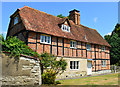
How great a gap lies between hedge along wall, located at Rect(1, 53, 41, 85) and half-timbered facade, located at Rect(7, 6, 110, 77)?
174 inches

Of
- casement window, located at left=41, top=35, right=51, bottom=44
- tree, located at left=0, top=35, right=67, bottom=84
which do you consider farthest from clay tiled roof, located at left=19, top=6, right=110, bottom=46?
tree, located at left=0, top=35, right=67, bottom=84

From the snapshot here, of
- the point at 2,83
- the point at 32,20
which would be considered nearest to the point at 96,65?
the point at 32,20

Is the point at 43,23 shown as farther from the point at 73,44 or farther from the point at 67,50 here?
the point at 73,44

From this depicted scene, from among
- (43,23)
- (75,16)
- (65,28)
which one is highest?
(75,16)

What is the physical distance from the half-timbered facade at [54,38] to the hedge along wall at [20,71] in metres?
4.41

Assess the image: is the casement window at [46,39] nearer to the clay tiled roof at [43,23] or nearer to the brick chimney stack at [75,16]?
the clay tiled roof at [43,23]

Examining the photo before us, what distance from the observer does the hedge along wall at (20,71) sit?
29.4 feet

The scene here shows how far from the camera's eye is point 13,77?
909cm

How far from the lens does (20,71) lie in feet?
30.6

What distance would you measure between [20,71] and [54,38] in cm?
758

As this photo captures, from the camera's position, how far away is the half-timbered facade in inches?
573

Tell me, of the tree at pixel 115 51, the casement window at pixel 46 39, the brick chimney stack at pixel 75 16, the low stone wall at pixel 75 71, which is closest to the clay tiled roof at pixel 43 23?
the casement window at pixel 46 39

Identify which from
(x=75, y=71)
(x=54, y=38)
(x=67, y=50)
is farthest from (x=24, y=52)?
(x=75, y=71)

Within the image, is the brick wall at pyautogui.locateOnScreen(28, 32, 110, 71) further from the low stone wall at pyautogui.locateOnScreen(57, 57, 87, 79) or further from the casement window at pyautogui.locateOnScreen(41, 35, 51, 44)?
the low stone wall at pyautogui.locateOnScreen(57, 57, 87, 79)
